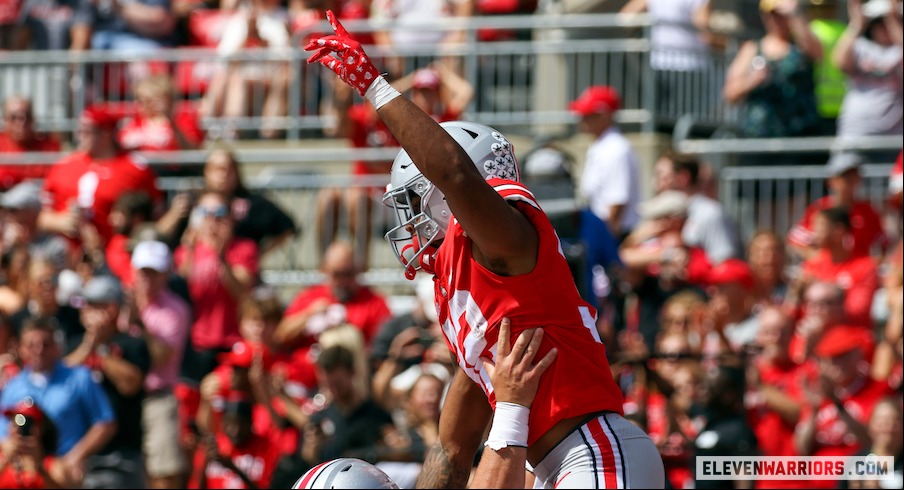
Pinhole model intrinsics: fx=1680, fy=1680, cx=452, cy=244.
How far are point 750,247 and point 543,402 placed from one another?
644 centimetres

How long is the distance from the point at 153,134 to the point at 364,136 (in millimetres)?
1748

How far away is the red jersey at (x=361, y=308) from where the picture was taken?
1143 centimetres

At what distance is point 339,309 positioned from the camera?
37.7ft

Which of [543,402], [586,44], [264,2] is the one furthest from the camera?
[264,2]

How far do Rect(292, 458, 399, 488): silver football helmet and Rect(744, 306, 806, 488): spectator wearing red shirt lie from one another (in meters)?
4.61

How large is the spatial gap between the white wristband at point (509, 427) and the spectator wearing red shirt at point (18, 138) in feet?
30.5

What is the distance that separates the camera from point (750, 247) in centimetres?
1153

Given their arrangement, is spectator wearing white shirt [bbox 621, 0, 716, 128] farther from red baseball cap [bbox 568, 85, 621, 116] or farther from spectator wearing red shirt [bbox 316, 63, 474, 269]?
spectator wearing red shirt [bbox 316, 63, 474, 269]

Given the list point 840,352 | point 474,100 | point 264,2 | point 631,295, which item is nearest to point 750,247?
point 631,295

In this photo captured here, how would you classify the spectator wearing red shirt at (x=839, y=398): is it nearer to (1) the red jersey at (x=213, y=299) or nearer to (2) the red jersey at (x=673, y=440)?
(2) the red jersey at (x=673, y=440)

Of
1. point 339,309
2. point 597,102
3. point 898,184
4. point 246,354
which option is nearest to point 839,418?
point 898,184

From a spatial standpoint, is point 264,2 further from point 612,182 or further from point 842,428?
point 842,428

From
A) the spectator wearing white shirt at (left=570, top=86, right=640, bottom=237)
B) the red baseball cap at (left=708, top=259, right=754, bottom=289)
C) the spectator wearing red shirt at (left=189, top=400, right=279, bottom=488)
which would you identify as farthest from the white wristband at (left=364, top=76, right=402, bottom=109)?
the spectator wearing white shirt at (left=570, top=86, right=640, bottom=237)

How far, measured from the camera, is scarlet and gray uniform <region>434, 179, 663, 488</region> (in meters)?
5.27
